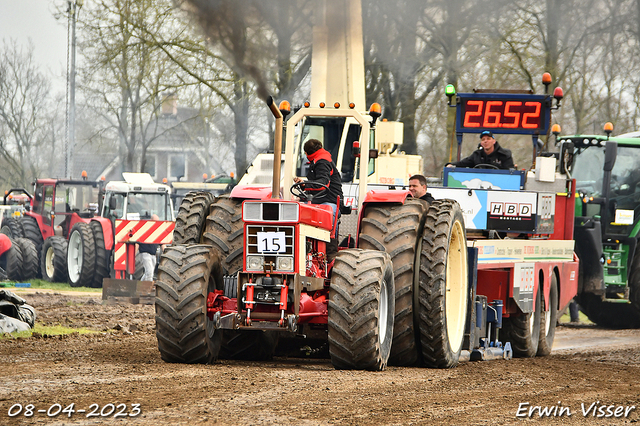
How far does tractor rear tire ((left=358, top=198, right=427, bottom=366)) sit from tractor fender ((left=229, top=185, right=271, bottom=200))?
99 cm

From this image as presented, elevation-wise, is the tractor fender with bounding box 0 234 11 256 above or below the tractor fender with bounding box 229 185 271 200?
below

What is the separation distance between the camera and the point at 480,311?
10094mm

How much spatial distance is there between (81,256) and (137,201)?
1.80 metres

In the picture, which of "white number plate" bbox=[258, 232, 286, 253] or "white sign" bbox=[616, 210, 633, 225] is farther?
"white sign" bbox=[616, 210, 633, 225]

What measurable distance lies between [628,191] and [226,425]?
42.0 ft

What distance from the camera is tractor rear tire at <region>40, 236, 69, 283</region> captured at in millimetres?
21828

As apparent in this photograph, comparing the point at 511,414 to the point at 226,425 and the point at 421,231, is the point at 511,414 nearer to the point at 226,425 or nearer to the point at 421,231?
the point at 226,425

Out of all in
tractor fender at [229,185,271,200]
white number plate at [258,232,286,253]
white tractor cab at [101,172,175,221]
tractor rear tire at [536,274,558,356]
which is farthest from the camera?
white tractor cab at [101,172,175,221]

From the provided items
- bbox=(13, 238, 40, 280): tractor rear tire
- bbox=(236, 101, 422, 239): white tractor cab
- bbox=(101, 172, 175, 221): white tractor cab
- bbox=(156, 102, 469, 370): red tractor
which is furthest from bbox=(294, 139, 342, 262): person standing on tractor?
bbox=(13, 238, 40, 280): tractor rear tire

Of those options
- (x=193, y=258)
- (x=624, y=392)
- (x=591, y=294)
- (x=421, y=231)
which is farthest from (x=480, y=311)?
(x=591, y=294)

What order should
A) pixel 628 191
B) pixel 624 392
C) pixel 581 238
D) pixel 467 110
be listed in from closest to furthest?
pixel 624 392 < pixel 467 110 < pixel 581 238 < pixel 628 191

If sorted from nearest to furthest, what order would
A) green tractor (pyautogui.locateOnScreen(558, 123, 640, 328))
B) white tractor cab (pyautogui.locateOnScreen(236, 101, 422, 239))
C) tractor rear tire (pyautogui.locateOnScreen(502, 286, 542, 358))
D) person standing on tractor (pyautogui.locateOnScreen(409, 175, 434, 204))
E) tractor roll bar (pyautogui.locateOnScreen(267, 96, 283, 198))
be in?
tractor roll bar (pyautogui.locateOnScreen(267, 96, 283, 198)) < white tractor cab (pyautogui.locateOnScreen(236, 101, 422, 239)) < person standing on tractor (pyautogui.locateOnScreen(409, 175, 434, 204)) < tractor rear tire (pyautogui.locateOnScreen(502, 286, 542, 358)) < green tractor (pyautogui.locateOnScreen(558, 123, 640, 328))

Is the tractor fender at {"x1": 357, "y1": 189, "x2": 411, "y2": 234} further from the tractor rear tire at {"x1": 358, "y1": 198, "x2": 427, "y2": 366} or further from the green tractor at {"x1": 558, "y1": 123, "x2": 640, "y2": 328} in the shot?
the green tractor at {"x1": 558, "y1": 123, "x2": 640, "y2": 328}

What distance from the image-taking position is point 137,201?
21922 mm
